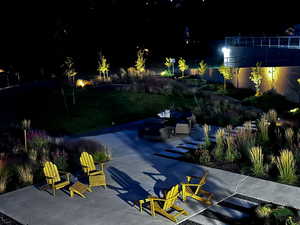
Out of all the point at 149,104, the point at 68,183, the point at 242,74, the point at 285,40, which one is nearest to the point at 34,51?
the point at 149,104

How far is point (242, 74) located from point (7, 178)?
19.8 metres

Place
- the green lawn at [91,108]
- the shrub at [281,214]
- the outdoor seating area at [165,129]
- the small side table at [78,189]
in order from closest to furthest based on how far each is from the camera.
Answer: the shrub at [281,214], the small side table at [78,189], the outdoor seating area at [165,129], the green lawn at [91,108]

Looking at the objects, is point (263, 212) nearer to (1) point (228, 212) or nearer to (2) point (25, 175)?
(1) point (228, 212)

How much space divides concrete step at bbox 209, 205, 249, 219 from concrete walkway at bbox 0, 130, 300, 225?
278 millimetres

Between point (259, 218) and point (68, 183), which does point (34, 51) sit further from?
point (259, 218)

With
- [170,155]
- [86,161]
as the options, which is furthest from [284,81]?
[86,161]

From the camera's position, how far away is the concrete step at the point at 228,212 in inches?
295

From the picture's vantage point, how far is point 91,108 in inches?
810

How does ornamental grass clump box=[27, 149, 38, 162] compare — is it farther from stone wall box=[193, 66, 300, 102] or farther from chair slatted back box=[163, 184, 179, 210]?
stone wall box=[193, 66, 300, 102]

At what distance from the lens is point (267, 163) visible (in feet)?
33.3

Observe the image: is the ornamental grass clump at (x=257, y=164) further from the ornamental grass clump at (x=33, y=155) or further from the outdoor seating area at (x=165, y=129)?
the ornamental grass clump at (x=33, y=155)

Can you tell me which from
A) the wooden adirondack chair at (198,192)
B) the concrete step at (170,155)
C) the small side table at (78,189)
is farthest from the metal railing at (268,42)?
the small side table at (78,189)

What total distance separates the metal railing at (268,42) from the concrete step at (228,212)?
20.1 m

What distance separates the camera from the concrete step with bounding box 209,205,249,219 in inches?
295
